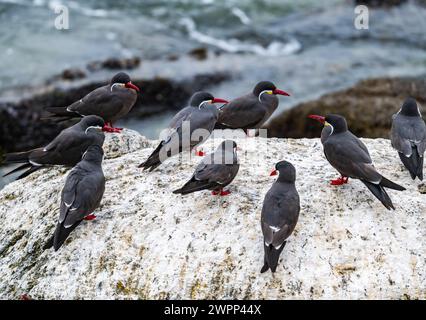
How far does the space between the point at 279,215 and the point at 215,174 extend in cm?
119

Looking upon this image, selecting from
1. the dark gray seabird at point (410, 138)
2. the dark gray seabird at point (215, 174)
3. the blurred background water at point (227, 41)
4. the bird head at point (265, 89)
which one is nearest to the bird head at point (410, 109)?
the dark gray seabird at point (410, 138)

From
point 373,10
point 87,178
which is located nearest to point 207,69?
point 373,10

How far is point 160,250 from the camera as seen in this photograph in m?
7.05

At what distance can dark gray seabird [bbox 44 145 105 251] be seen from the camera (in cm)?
729

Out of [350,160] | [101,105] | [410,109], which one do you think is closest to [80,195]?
[101,105]

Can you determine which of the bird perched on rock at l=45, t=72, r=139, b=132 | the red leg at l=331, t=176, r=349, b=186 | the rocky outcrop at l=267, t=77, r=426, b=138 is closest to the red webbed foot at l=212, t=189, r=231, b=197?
the red leg at l=331, t=176, r=349, b=186

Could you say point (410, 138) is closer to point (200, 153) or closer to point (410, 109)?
point (410, 109)

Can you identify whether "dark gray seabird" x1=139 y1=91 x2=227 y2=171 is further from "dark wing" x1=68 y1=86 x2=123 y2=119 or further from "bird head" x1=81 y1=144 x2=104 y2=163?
"dark wing" x1=68 y1=86 x2=123 y2=119

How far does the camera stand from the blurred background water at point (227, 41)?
2166 centimetres

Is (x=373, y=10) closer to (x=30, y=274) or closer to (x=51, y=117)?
(x=51, y=117)

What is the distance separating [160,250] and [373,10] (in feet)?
79.2

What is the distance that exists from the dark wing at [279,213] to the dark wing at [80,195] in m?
2.10

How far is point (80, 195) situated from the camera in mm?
7586

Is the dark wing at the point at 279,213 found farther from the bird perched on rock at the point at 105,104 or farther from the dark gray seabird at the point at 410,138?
the bird perched on rock at the point at 105,104
